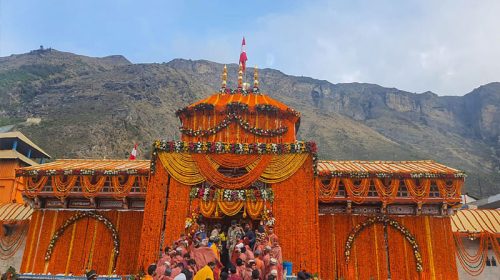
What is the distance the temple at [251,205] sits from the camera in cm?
1534

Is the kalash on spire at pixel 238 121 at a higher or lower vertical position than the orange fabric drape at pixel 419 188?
higher

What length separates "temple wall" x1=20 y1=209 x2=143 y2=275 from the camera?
1722 centimetres

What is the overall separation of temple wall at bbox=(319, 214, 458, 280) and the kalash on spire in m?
4.80

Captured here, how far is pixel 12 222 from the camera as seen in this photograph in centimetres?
1911

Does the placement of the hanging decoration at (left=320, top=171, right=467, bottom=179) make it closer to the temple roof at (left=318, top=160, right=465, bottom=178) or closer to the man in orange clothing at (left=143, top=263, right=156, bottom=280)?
the temple roof at (left=318, top=160, right=465, bottom=178)

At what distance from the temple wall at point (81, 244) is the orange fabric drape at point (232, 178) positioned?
427 centimetres

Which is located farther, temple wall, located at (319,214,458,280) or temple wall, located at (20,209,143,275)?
temple wall, located at (20,209,143,275)

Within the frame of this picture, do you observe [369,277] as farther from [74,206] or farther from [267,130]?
[74,206]

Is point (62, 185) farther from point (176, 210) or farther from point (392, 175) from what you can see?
point (392, 175)

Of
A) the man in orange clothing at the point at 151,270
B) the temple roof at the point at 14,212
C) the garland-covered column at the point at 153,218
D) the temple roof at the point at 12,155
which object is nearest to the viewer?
the man in orange clothing at the point at 151,270

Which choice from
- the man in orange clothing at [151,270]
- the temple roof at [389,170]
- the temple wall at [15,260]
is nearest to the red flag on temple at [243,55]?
the temple roof at [389,170]

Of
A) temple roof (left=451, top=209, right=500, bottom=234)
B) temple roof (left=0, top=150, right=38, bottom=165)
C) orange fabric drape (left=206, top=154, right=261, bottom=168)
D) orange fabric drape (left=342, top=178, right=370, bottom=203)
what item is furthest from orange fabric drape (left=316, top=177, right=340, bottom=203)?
temple roof (left=0, top=150, right=38, bottom=165)

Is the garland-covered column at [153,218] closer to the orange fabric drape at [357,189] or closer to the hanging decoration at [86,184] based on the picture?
the hanging decoration at [86,184]

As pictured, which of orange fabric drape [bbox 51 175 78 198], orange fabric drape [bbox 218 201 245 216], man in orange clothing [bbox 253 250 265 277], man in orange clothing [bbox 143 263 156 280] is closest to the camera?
man in orange clothing [bbox 143 263 156 280]
